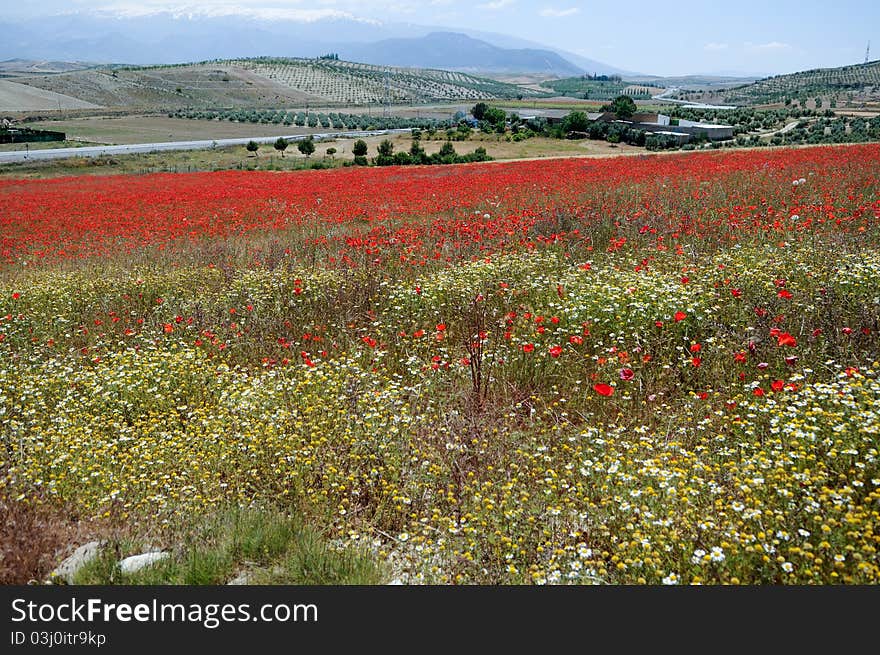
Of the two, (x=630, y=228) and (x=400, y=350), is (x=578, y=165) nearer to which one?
(x=630, y=228)

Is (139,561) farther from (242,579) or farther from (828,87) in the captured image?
(828,87)

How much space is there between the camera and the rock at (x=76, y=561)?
362 cm

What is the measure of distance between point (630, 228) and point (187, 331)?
828 cm

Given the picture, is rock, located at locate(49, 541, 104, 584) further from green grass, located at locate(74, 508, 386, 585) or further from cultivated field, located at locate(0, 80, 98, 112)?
cultivated field, located at locate(0, 80, 98, 112)

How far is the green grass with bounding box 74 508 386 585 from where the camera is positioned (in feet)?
11.5

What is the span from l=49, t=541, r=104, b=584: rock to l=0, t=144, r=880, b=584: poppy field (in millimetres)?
344

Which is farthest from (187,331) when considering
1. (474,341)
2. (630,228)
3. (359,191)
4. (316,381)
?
(359,191)

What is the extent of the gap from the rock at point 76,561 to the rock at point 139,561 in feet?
0.79

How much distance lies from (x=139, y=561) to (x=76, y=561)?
1.54 feet

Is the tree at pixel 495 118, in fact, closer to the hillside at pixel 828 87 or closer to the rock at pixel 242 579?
the rock at pixel 242 579

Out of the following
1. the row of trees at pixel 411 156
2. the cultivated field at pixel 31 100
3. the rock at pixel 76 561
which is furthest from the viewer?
the cultivated field at pixel 31 100

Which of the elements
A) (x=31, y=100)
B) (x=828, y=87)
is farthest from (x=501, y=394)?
(x=828, y=87)

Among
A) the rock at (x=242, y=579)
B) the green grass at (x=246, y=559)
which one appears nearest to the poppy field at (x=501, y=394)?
the green grass at (x=246, y=559)

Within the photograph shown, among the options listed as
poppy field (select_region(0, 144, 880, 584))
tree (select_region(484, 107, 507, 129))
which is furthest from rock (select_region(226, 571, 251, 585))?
tree (select_region(484, 107, 507, 129))
